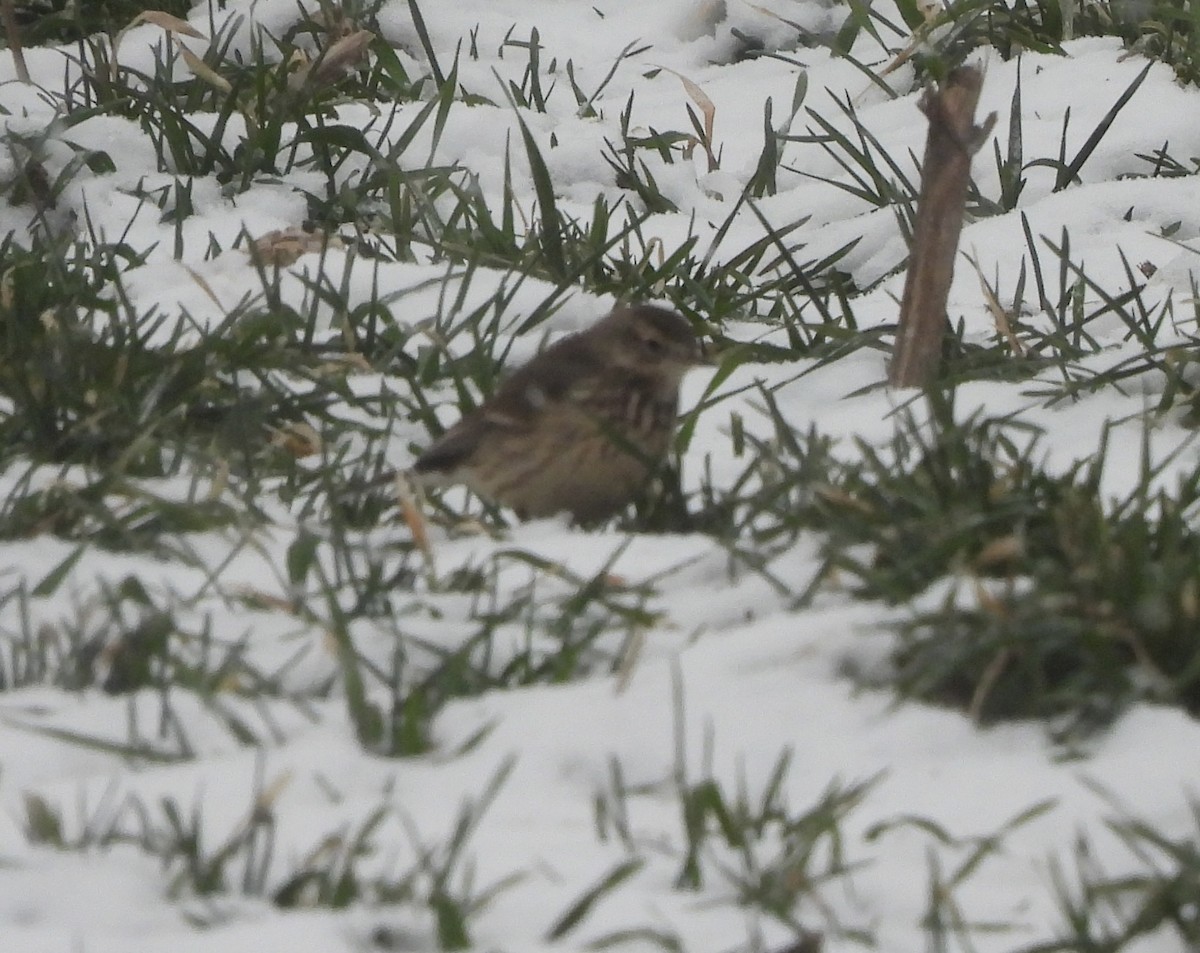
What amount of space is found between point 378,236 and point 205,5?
2219mm

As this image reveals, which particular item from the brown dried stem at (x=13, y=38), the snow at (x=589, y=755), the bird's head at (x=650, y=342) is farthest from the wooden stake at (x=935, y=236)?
the brown dried stem at (x=13, y=38)

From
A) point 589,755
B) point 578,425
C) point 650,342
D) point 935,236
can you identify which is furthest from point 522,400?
point 589,755

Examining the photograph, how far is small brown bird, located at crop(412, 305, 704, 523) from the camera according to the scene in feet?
15.5


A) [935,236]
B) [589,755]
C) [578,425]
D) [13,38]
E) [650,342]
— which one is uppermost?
[13,38]

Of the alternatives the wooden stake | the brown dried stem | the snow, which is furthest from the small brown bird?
the brown dried stem

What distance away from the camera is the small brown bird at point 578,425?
474 centimetres

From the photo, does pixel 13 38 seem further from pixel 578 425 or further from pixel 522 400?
pixel 578 425

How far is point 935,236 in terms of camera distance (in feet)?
16.7

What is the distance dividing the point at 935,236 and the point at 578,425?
3.28ft

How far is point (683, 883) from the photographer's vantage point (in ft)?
9.29

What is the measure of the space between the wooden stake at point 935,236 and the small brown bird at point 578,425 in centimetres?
52

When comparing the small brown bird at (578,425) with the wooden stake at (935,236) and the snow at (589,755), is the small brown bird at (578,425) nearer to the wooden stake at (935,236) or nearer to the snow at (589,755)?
the snow at (589,755)

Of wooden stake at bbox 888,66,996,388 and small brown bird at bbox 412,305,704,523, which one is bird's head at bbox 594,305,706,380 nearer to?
small brown bird at bbox 412,305,704,523

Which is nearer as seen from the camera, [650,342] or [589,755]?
[589,755]
